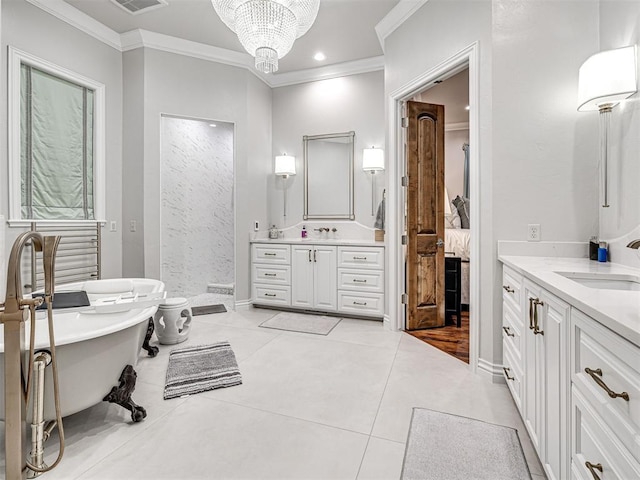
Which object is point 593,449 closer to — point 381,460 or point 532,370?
point 532,370

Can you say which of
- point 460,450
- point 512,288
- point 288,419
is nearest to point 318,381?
point 288,419

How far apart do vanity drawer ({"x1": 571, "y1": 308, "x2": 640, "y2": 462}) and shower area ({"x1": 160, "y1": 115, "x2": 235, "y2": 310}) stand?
415 centimetres

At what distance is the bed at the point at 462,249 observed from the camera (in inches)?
170

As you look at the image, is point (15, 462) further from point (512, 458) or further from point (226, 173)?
point (226, 173)

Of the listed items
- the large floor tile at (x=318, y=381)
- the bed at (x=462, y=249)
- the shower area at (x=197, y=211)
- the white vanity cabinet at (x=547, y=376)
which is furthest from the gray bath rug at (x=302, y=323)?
the white vanity cabinet at (x=547, y=376)

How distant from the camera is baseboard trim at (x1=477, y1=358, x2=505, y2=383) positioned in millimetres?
2383

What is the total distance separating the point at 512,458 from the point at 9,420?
2113 mm

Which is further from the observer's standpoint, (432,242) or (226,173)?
(226,173)

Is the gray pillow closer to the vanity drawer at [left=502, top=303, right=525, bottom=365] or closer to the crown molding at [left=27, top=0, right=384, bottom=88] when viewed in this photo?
the crown molding at [left=27, top=0, right=384, bottom=88]

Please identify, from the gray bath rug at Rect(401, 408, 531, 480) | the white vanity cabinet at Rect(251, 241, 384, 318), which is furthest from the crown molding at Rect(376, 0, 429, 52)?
the gray bath rug at Rect(401, 408, 531, 480)

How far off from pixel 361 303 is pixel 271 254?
1284 mm

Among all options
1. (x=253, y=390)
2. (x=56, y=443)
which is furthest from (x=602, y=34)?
(x=56, y=443)

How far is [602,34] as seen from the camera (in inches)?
86.1

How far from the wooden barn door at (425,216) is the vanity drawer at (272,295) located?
1519 millimetres
